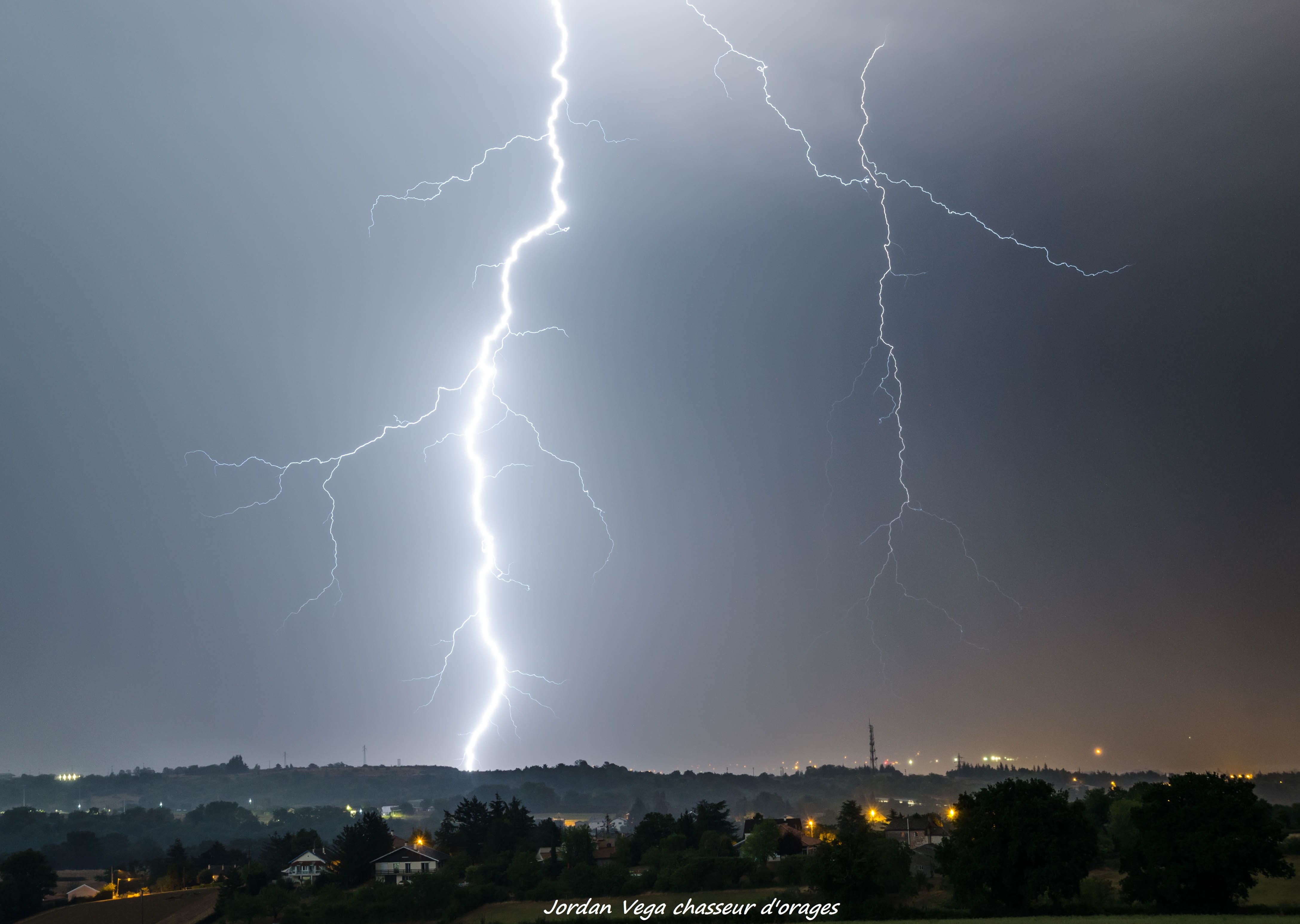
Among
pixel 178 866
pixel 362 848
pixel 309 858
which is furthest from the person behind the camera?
pixel 178 866

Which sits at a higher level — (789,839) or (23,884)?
(789,839)

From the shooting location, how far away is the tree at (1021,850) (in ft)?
85.7

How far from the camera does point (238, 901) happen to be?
39125 mm

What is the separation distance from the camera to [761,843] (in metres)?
42.2

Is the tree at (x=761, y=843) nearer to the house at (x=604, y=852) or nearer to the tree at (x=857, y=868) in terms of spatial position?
the house at (x=604, y=852)

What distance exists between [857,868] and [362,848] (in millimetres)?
27311

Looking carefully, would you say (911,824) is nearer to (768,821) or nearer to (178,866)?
(768,821)

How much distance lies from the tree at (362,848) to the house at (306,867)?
0.99 meters

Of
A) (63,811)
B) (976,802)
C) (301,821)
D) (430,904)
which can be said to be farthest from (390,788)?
(976,802)

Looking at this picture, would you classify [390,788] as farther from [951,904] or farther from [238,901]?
[951,904]

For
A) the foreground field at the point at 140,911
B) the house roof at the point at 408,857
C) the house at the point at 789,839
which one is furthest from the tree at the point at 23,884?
the house at the point at 789,839

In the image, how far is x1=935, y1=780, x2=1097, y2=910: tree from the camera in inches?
1028

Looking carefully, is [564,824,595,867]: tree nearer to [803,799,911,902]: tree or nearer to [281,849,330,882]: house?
[281,849,330,882]: house

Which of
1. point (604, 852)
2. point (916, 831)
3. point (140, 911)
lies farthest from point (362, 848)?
point (916, 831)
